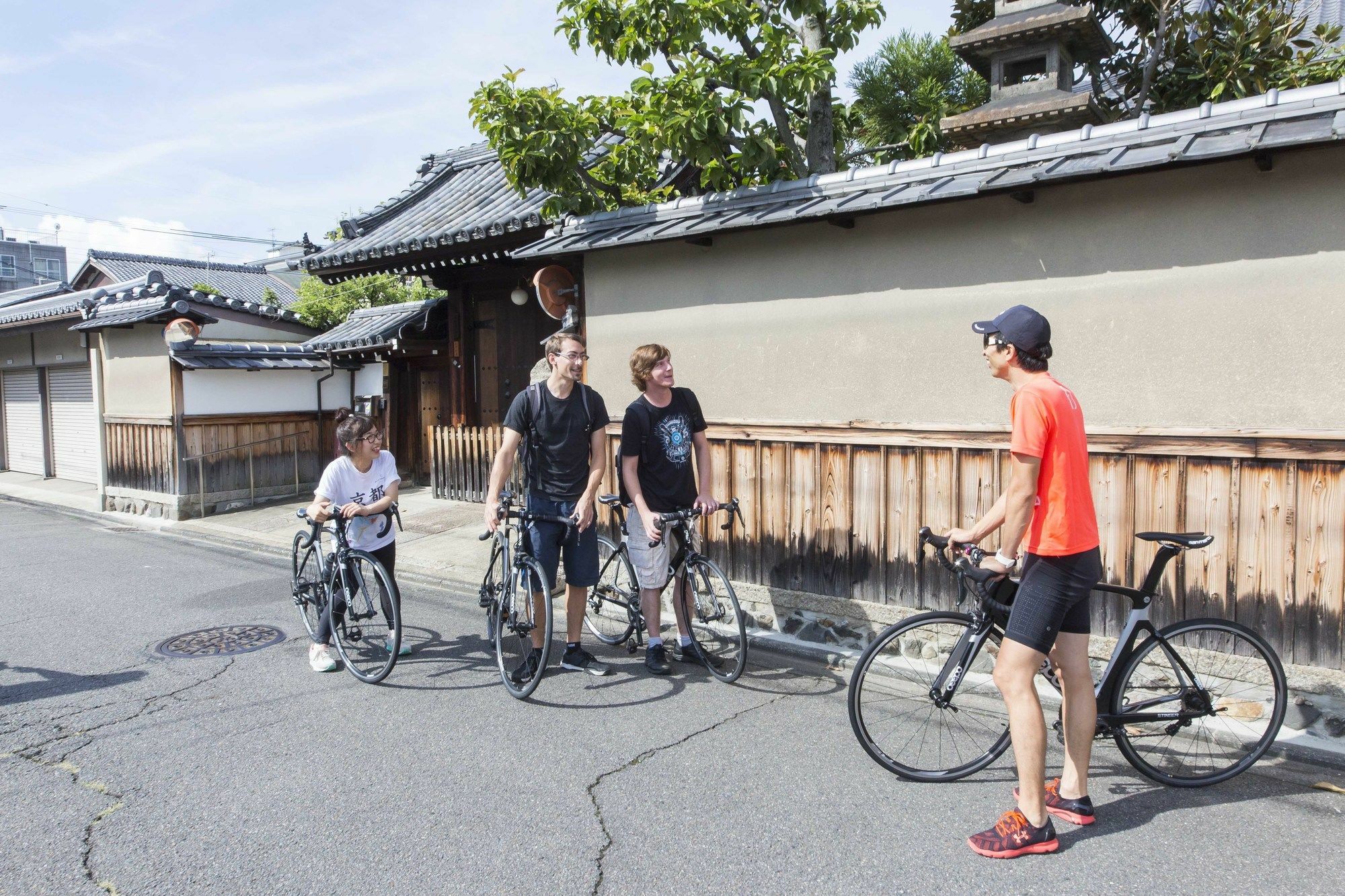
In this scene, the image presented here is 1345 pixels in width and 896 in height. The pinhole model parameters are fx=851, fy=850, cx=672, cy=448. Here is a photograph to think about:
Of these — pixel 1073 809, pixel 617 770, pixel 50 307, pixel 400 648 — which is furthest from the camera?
pixel 50 307

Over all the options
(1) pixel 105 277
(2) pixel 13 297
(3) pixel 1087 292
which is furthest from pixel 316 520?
(1) pixel 105 277

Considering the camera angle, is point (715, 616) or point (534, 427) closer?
point (534, 427)

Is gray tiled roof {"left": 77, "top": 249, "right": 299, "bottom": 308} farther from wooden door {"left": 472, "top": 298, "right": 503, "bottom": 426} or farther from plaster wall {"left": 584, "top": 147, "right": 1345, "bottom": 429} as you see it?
plaster wall {"left": 584, "top": 147, "right": 1345, "bottom": 429}

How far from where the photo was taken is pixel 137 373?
14281 millimetres

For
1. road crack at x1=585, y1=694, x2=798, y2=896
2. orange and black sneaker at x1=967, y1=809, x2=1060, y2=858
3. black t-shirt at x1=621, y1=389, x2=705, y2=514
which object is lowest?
road crack at x1=585, y1=694, x2=798, y2=896

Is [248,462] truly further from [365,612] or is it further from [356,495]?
[365,612]

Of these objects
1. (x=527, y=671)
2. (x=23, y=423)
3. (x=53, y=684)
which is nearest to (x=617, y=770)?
(x=527, y=671)

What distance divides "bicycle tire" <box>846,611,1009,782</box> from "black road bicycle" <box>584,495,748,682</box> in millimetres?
1094

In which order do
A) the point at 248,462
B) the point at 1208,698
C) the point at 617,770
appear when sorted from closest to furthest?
the point at 1208,698, the point at 617,770, the point at 248,462

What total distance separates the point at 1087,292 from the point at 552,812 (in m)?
4.14

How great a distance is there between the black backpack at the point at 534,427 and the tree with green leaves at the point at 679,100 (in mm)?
3543

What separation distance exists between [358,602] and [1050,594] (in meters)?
4.18

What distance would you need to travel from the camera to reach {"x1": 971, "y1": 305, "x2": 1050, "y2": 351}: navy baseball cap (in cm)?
333

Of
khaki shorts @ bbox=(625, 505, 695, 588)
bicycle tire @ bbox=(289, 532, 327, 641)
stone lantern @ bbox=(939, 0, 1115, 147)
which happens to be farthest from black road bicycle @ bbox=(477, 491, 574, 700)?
stone lantern @ bbox=(939, 0, 1115, 147)
